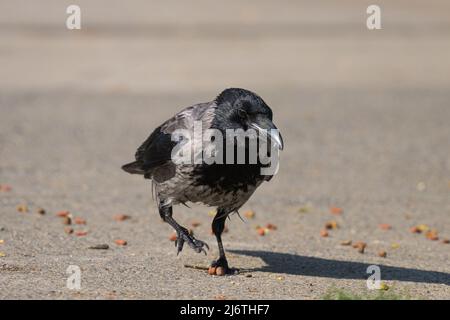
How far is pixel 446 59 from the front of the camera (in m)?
24.7

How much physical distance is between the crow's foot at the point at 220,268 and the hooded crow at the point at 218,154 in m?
0.01

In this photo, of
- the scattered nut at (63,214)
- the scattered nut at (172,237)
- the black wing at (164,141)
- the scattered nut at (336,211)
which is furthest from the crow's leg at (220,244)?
the scattered nut at (336,211)

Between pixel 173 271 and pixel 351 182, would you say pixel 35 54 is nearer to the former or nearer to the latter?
pixel 351 182

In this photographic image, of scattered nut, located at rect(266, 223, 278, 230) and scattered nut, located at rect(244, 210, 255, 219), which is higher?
scattered nut, located at rect(244, 210, 255, 219)

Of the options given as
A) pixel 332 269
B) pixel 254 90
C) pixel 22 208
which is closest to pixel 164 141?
pixel 332 269

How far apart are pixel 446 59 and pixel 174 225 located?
17.5 metres

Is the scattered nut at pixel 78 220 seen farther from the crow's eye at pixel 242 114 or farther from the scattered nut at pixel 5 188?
the crow's eye at pixel 242 114

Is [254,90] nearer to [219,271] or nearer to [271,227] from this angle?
[271,227]

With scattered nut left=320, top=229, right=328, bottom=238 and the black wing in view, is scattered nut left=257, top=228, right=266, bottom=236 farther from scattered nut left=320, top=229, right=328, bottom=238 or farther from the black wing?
the black wing

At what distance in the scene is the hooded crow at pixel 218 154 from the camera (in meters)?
7.89

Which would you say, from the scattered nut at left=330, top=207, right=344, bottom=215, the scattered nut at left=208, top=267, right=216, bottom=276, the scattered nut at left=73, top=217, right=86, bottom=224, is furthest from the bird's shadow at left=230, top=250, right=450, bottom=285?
the scattered nut at left=330, top=207, right=344, bottom=215

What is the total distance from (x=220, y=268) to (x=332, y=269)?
3.72ft

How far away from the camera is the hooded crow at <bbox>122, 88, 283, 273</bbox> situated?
789 centimetres
